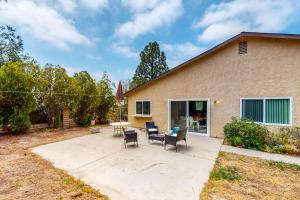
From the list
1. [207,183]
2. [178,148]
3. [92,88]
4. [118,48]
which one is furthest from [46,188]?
[118,48]

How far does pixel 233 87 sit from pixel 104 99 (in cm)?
1147

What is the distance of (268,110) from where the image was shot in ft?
25.9

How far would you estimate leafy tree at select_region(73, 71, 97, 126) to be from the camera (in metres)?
14.1

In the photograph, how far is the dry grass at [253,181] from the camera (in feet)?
12.7

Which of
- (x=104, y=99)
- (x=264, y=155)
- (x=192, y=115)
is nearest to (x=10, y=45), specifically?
(x=104, y=99)

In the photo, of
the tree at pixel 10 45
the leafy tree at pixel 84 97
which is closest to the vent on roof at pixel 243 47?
the leafy tree at pixel 84 97

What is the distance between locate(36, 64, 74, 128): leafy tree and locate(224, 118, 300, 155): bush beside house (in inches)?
473

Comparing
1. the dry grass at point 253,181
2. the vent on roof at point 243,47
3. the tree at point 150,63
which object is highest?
the tree at point 150,63

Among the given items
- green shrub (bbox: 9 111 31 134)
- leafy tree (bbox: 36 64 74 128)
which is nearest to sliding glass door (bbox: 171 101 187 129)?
leafy tree (bbox: 36 64 74 128)

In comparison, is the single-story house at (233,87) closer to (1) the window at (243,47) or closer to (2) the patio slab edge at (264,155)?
(1) the window at (243,47)

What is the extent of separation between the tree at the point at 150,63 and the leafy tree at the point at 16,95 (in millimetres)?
16943

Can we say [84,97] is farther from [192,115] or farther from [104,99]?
[192,115]

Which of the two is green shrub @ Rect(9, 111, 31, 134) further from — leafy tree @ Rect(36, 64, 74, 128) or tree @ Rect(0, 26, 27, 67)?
tree @ Rect(0, 26, 27, 67)

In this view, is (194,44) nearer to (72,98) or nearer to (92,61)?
(92,61)
